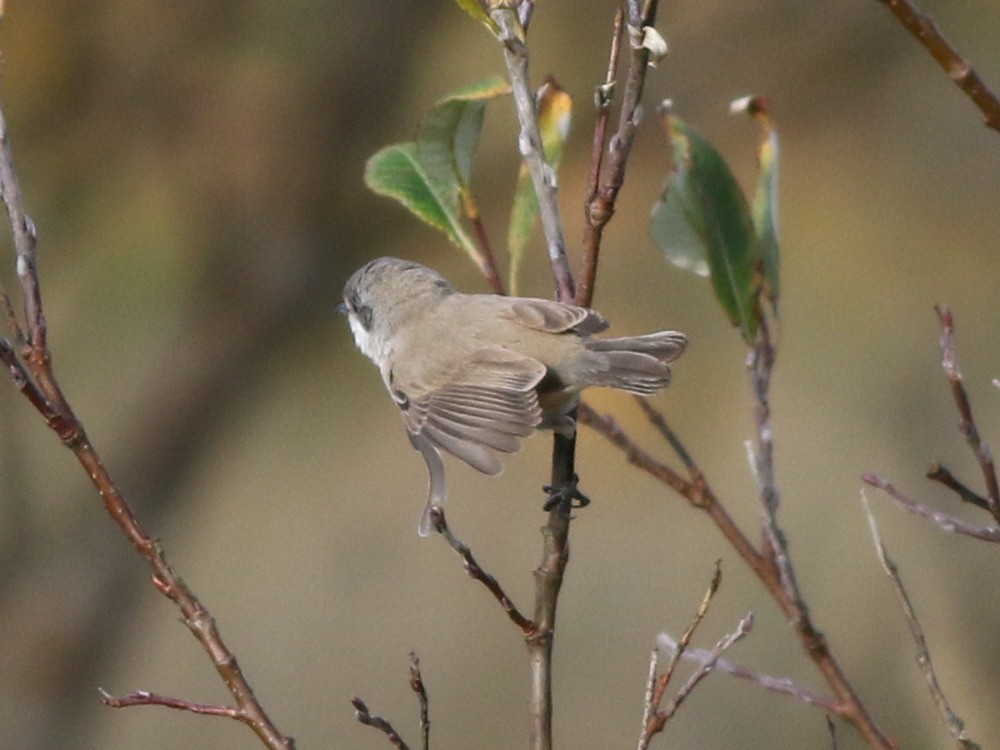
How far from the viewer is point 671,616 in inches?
201

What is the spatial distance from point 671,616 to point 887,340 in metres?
1.38

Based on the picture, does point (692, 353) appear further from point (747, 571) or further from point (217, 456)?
point (217, 456)

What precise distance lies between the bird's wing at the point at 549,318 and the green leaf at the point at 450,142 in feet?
1.10

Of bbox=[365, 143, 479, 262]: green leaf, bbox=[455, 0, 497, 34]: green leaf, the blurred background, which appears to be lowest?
the blurred background

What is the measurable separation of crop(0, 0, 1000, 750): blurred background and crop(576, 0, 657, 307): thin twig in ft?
10.7

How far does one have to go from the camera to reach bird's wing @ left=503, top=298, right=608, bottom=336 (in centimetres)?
243

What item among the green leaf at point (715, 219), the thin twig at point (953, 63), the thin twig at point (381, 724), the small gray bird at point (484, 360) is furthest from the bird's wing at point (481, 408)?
A: the thin twig at point (953, 63)

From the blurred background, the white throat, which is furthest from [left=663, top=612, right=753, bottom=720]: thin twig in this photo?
the blurred background

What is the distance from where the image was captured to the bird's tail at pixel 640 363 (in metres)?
2.57

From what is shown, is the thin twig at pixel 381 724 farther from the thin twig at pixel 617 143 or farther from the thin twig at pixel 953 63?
the thin twig at pixel 953 63

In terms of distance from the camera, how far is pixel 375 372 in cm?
567

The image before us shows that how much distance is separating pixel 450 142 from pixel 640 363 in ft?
2.16

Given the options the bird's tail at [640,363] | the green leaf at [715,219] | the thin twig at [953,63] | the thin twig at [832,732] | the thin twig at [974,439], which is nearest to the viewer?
Result: the thin twig at [953,63]

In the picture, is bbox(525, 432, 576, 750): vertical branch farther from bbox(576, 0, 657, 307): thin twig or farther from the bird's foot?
bbox(576, 0, 657, 307): thin twig
